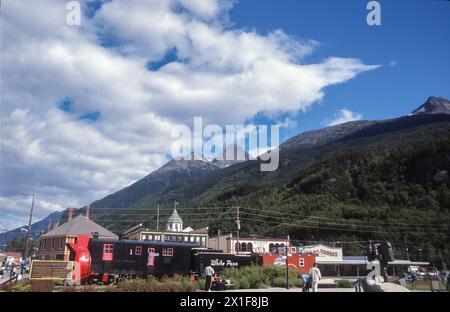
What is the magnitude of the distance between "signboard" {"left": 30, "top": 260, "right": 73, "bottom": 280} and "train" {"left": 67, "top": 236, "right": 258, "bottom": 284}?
34.7 inches

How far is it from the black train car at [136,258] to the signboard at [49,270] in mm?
2650

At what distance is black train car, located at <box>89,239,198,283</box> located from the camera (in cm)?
2391

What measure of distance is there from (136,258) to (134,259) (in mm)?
136

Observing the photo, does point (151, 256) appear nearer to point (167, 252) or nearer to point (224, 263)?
point (167, 252)

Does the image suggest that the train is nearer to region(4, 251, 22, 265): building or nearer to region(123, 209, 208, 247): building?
region(4, 251, 22, 265): building

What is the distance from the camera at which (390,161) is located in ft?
308

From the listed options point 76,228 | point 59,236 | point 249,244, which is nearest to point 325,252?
point 249,244

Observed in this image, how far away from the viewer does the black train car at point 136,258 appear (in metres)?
23.9

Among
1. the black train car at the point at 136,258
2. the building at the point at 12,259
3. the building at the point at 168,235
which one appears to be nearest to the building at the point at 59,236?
the building at the point at 12,259

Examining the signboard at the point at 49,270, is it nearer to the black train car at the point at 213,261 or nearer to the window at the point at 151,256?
the window at the point at 151,256

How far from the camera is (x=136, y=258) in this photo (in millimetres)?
25516

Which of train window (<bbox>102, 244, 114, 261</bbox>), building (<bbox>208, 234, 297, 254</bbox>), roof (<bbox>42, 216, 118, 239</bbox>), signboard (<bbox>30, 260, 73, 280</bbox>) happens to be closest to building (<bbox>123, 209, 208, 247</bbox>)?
building (<bbox>208, 234, 297, 254</bbox>)

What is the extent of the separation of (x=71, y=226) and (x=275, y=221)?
58.5 m
